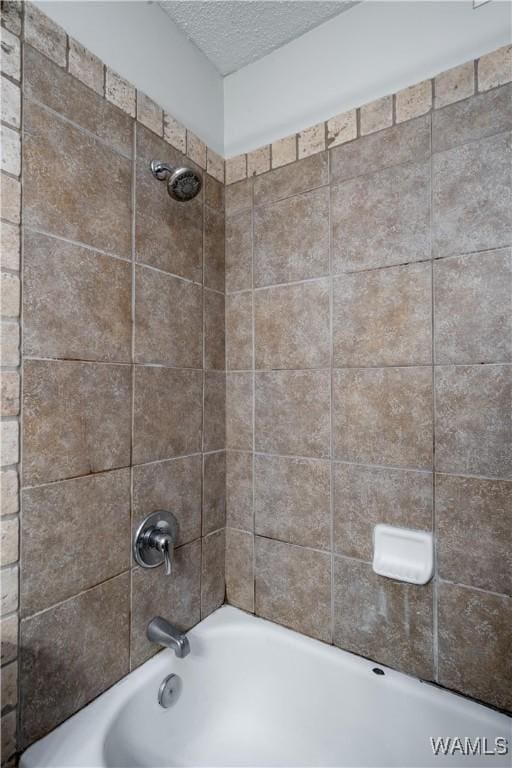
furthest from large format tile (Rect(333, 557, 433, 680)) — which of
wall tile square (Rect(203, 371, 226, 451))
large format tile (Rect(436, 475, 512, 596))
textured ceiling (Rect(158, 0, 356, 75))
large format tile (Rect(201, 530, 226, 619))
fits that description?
textured ceiling (Rect(158, 0, 356, 75))

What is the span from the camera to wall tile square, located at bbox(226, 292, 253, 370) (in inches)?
55.1

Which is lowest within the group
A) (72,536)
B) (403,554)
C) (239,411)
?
(403,554)

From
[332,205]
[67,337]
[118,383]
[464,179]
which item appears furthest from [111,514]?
[464,179]

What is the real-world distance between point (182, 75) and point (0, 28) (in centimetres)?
60

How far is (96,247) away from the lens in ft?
3.33

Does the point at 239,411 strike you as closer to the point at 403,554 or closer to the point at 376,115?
the point at 403,554

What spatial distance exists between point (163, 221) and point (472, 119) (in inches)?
35.1

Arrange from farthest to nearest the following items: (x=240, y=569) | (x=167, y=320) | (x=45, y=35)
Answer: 1. (x=240, y=569)
2. (x=167, y=320)
3. (x=45, y=35)

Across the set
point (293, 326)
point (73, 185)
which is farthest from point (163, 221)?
point (293, 326)

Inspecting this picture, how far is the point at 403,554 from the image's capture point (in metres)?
1.10

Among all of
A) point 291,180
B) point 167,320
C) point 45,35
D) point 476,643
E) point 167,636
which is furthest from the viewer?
point 291,180

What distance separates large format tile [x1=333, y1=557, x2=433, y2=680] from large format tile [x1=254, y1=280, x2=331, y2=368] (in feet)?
2.11

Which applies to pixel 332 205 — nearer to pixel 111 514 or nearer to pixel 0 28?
pixel 0 28

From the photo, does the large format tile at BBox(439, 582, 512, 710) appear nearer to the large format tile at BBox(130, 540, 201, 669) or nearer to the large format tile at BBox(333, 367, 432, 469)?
the large format tile at BBox(333, 367, 432, 469)
